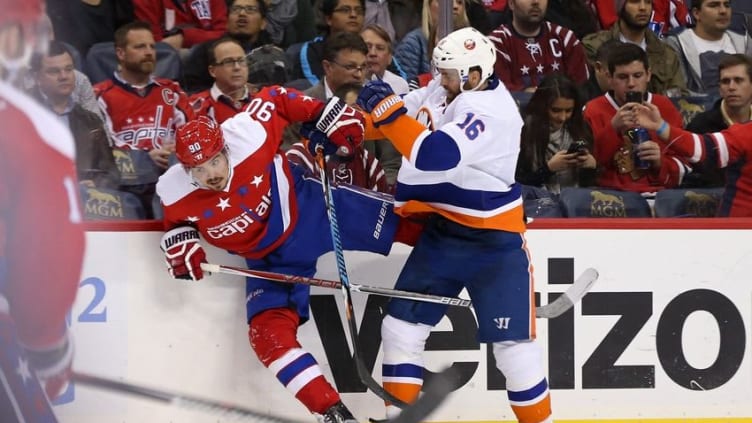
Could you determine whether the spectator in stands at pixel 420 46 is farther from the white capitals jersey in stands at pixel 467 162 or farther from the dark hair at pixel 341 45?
the white capitals jersey in stands at pixel 467 162

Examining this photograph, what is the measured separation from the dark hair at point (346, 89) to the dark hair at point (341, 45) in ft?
0.36

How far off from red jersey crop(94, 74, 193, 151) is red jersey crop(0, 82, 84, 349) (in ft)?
6.37

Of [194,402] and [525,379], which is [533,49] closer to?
[525,379]

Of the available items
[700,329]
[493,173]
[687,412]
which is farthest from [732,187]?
[493,173]

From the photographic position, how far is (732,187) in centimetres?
385

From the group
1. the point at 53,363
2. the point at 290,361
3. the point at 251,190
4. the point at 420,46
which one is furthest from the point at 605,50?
the point at 53,363

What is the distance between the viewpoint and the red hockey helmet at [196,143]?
3109 millimetres

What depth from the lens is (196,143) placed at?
10.2 feet

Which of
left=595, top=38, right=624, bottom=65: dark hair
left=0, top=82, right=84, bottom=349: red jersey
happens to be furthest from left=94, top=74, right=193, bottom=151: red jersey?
left=0, top=82, right=84, bottom=349: red jersey

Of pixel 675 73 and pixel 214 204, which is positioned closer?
pixel 214 204

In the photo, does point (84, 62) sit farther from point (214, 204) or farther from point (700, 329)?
point (700, 329)

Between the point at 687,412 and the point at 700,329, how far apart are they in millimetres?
255

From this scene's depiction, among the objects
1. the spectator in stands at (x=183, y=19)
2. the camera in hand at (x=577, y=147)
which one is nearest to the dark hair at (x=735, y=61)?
the camera in hand at (x=577, y=147)

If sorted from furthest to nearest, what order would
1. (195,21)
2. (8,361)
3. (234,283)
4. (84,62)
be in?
(195,21), (84,62), (234,283), (8,361)
